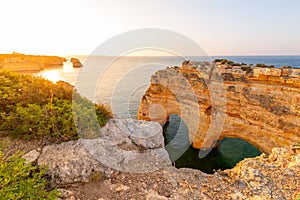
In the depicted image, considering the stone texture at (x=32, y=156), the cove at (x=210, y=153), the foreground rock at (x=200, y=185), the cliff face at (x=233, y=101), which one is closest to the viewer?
the foreground rock at (x=200, y=185)

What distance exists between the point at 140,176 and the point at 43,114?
3288 millimetres

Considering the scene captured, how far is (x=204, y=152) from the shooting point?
1734 cm

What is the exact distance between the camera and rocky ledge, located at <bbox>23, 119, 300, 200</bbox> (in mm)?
3732

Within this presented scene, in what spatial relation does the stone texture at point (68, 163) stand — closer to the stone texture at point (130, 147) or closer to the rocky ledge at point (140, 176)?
the rocky ledge at point (140, 176)

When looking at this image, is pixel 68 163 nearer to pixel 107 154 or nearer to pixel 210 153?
Answer: pixel 107 154

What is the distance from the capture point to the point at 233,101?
15273mm

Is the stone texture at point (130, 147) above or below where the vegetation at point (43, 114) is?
below

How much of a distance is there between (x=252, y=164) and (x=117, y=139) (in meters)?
4.30

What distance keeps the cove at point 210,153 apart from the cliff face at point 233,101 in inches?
49.1

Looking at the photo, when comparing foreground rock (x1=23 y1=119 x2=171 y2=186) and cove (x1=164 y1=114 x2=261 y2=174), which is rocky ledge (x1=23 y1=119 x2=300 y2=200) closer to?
foreground rock (x1=23 y1=119 x2=171 y2=186)

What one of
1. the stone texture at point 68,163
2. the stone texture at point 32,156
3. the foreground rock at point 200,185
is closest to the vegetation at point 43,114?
the stone texture at point 68,163

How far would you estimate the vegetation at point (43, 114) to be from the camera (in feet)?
14.8

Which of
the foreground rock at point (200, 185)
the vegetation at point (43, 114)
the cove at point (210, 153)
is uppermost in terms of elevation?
the vegetation at point (43, 114)

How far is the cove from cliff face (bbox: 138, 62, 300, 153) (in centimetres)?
Answer: 125
